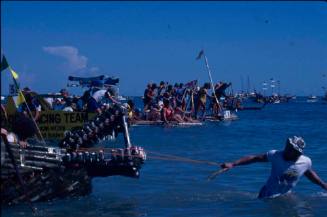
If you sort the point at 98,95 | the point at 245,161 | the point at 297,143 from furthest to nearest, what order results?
1. the point at 98,95
2. the point at 245,161
3. the point at 297,143

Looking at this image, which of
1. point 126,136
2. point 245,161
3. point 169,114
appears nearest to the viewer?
point 245,161

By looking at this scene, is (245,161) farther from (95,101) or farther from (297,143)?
(95,101)

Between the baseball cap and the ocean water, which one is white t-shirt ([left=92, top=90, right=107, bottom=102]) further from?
the baseball cap

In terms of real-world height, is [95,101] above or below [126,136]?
above

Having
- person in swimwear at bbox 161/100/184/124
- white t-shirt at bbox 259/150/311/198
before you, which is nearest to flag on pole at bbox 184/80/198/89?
person in swimwear at bbox 161/100/184/124

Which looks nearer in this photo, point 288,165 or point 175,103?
point 288,165

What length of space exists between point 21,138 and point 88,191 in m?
1.29

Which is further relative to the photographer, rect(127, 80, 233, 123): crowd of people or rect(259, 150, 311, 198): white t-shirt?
rect(127, 80, 233, 123): crowd of people

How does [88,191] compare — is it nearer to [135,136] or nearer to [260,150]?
[260,150]

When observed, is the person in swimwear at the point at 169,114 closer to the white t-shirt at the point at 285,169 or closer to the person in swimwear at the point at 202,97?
the person in swimwear at the point at 202,97

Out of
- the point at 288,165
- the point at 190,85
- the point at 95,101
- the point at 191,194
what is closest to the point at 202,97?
the point at 190,85

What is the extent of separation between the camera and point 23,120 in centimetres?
945

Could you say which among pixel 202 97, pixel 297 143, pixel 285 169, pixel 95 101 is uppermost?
pixel 202 97

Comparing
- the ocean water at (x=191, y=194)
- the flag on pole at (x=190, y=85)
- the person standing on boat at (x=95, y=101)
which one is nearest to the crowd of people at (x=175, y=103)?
the flag on pole at (x=190, y=85)
